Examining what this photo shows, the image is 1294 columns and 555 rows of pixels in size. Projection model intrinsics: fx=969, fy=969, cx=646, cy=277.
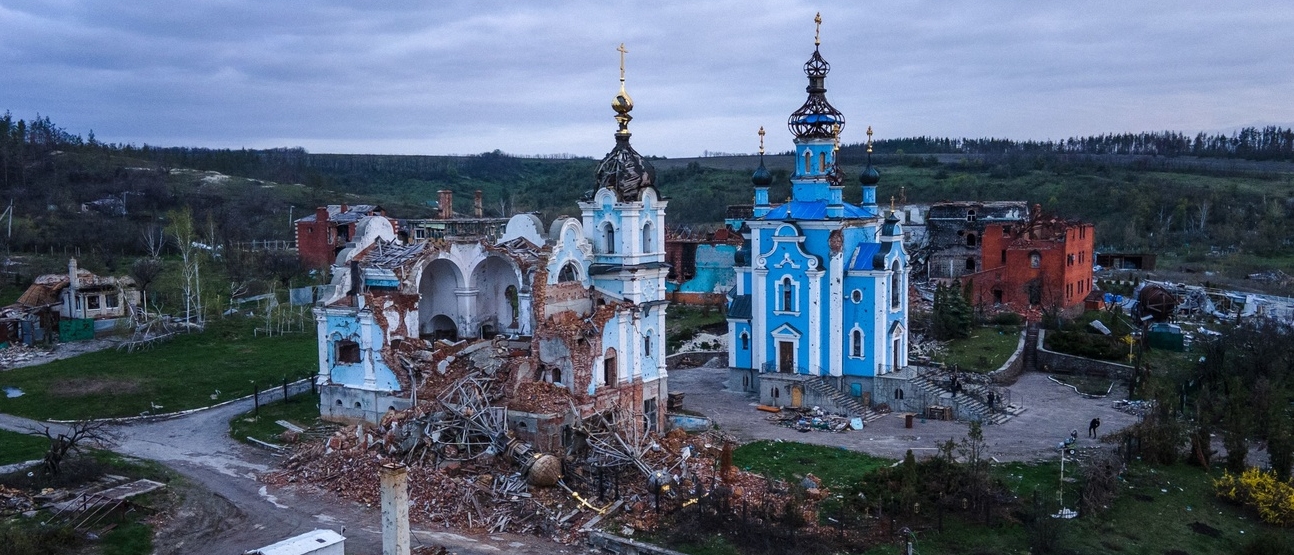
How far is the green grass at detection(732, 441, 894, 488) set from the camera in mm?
22906

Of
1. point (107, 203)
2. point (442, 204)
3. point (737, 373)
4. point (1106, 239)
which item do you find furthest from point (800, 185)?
point (107, 203)

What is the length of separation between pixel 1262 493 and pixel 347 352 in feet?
74.7

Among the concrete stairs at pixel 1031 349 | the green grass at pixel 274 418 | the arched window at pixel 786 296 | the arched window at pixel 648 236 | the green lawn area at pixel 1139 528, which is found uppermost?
the arched window at pixel 648 236

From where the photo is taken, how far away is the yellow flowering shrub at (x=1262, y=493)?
775 inches

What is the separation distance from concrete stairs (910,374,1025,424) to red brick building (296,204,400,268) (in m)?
35.7

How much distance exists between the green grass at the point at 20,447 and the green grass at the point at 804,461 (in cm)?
1714

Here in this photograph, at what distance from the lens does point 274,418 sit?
27.7 metres

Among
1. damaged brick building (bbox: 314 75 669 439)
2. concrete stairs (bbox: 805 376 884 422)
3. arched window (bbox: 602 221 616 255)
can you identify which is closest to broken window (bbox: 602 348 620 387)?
damaged brick building (bbox: 314 75 669 439)

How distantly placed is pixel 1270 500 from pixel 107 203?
75.9 meters

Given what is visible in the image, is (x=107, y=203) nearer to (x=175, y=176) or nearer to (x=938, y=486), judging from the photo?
(x=175, y=176)

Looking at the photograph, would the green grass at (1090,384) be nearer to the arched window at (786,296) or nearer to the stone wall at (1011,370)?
the stone wall at (1011,370)

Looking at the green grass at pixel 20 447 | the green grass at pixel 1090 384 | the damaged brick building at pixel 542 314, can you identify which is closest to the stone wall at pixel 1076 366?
the green grass at pixel 1090 384

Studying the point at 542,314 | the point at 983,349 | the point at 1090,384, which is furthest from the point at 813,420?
the point at 983,349

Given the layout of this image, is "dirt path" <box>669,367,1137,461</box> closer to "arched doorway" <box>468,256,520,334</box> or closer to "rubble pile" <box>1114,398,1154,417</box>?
"rubble pile" <box>1114,398,1154,417</box>
